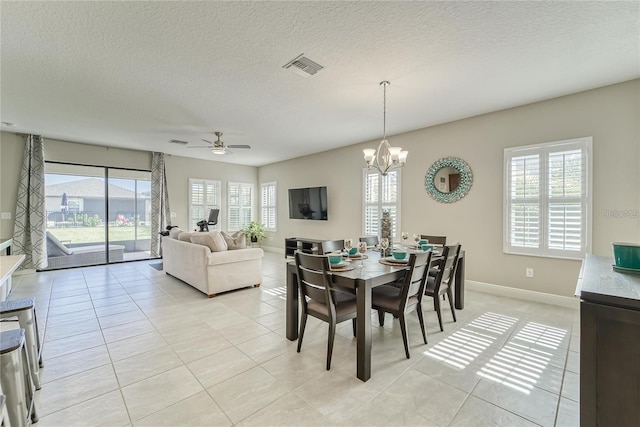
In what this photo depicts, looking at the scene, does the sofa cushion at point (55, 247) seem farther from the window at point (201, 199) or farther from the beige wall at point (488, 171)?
the window at point (201, 199)

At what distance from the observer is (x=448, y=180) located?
4.69m

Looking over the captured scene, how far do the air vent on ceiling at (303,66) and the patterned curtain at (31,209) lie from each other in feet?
19.8

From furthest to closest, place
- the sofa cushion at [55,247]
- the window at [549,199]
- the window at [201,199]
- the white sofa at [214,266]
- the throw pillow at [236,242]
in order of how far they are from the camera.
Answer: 1. the window at [201,199]
2. the sofa cushion at [55,247]
3. the throw pillow at [236,242]
4. the white sofa at [214,266]
5. the window at [549,199]

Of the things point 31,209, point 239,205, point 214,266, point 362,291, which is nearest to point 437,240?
point 362,291

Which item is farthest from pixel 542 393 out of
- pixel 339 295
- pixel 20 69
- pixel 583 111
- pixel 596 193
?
pixel 20 69

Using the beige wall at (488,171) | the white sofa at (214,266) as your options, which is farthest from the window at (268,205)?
the white sofa at (214,266)

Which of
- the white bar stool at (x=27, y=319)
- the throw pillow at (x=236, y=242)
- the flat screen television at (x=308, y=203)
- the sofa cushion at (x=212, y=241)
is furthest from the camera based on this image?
the flat screen television at (x=308, y=203)

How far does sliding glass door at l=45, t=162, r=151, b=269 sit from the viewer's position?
5973mm

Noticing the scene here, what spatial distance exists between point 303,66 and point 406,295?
2.49 meters

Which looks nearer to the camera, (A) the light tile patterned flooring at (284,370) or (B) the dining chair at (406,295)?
(A) the light tile patterned flooring at (284,370)

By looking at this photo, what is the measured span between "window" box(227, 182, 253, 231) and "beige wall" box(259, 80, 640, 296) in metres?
3.67

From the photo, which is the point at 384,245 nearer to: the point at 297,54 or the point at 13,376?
the point at 297,54

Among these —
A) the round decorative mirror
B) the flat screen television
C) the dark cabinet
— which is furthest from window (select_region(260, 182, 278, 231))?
the dark cabinet

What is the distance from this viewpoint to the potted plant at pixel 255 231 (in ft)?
27.5
